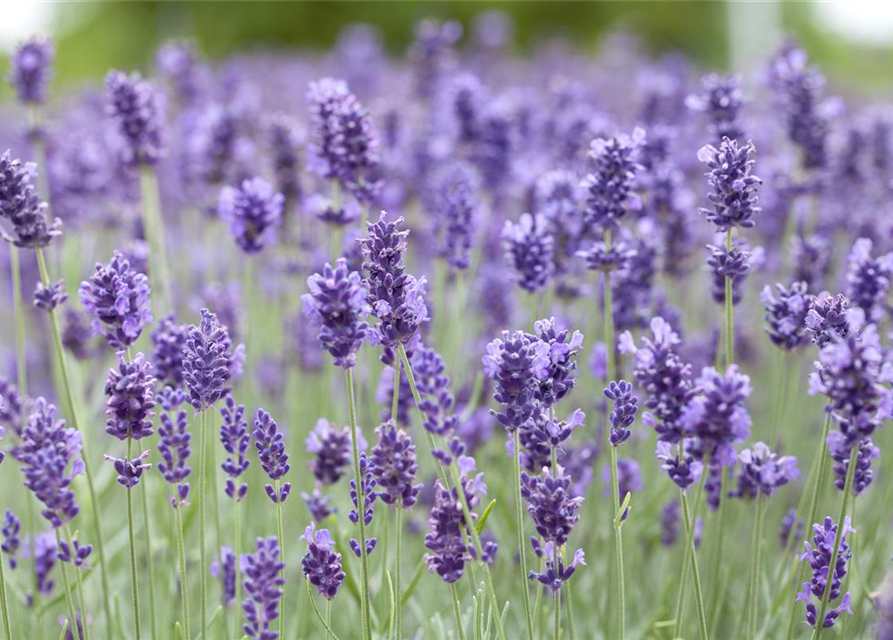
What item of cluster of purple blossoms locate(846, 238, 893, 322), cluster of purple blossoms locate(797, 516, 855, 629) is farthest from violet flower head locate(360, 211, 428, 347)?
cluster of purple blossoms locate(846, 238, 893, 322)

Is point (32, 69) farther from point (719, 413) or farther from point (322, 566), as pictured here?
point (719, 413)

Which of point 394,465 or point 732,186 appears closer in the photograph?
point 394,465

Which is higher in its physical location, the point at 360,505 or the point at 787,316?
the point at 787,316

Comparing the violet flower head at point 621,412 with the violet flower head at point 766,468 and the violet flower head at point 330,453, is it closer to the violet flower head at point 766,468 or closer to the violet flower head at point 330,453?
the violet flower head at point 766,468

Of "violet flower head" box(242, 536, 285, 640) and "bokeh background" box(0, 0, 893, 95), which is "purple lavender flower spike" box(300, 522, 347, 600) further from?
"bokeh background" box(0, 0, 893, 95)

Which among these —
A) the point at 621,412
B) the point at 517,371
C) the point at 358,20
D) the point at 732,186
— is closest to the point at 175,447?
the point at 517,371
